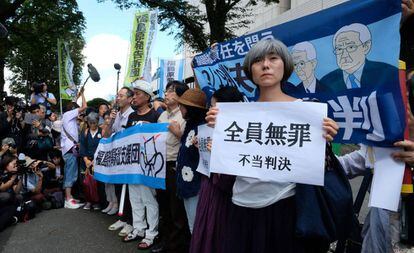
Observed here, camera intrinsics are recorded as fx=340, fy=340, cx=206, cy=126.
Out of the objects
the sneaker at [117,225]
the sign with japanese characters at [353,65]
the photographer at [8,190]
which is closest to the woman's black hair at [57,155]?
the photographer at [8,190]

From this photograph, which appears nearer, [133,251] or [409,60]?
[409,60]

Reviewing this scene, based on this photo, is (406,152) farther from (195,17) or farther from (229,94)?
(195,17)

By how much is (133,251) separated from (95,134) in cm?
259

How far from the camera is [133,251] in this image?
3.95 m

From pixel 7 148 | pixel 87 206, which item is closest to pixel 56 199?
pixel 87 206

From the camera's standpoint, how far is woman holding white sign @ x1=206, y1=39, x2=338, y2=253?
5.58ft

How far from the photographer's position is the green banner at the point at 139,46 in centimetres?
582

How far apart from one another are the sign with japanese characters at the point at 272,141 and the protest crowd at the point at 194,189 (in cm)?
6

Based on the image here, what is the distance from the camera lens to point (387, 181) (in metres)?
1.62

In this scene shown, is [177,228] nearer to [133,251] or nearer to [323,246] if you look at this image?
[133,251]

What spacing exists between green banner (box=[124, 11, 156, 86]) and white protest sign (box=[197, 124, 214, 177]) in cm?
306

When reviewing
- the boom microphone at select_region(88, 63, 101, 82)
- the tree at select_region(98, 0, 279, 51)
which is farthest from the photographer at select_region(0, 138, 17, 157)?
the tree at select_region(98, 0, 279, 51)

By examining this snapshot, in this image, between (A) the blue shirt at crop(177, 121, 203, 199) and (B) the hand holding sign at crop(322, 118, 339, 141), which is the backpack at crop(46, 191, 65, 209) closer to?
(A) the blue shirt at crop(177, 121, 203, 199)

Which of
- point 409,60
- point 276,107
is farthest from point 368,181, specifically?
point 276,107
